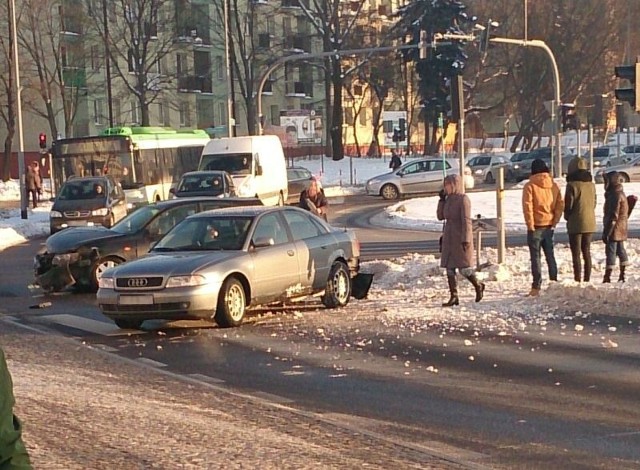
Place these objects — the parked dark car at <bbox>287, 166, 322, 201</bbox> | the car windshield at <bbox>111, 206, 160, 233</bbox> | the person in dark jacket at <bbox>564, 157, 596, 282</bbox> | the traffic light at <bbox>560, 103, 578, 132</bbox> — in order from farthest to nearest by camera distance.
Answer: the parked dark car at <bbox>287, 166, 322, 201</bbox> → the traffic light at <bbox>560, 103, 578, 132</bbox> → the car windshield at <bbox>111, 206, 160, 233</bbox> → the person in dark jacket at <bbox>564, 157, 596, 282</bbox>

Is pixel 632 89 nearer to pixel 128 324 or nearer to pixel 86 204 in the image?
pixel 128 324

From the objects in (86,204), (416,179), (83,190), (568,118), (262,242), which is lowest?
(416,179)

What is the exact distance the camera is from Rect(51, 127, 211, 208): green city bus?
3494 cm

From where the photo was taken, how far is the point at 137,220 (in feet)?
59.5

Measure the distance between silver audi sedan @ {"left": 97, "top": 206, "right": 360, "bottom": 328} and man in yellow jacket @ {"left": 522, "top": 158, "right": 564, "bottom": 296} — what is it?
8.18ft

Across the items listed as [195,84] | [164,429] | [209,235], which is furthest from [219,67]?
[164,429]

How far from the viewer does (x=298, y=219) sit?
14812mm

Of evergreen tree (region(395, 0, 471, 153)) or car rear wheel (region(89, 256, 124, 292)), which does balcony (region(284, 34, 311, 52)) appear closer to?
evergreen tree (region(395, 0, 471, 153))

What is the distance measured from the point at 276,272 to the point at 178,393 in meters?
4.94

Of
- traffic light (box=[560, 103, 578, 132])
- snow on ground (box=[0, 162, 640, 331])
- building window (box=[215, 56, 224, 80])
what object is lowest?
snow on ground (box=[0, 162, 640, 331])

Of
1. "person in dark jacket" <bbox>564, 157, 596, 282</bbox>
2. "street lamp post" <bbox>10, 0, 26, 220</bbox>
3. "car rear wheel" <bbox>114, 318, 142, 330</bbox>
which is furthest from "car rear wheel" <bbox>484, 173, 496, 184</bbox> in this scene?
"car rear wheel" <bbox>114, 318, 142, 330</bbox>

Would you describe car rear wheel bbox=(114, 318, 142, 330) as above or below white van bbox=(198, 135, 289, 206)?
below

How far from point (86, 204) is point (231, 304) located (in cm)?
1778

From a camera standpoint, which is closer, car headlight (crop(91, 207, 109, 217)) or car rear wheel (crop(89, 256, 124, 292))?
car rear wheel (crop(89, 256, 124, 292))
